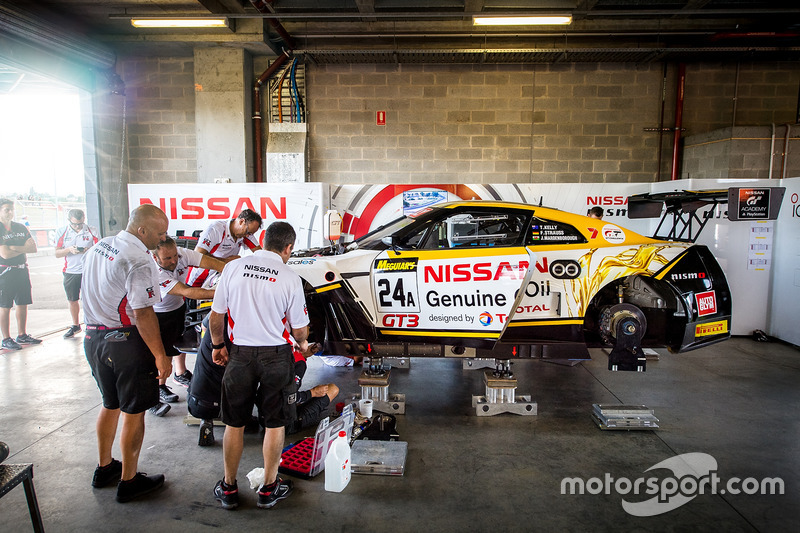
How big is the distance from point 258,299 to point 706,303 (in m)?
3.83

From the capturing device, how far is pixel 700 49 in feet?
24.3

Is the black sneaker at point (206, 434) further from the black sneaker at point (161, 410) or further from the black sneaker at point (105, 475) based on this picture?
the black sneaker at point (161, 410)

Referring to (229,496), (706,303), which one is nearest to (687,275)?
(706,303)

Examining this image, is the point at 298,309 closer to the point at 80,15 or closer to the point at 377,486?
the point at 377,486

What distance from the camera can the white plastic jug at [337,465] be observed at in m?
2.89

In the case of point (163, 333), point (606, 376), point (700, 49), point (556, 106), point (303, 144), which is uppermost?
point (700, 49)

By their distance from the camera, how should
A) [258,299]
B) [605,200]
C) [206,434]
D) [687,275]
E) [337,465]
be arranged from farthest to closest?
[605,200]
[687,275]
[206,434]
[337,465]
[258,299]

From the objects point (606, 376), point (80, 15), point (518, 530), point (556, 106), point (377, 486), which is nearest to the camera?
point (518, 530)

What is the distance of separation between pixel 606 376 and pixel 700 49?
19.2 ft

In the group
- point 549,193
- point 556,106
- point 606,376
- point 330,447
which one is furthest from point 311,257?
point 556,106

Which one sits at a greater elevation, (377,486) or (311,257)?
(311,257)

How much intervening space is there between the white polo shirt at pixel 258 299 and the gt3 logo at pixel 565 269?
7.47 feet

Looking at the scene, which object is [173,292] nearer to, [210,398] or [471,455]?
[210,398]

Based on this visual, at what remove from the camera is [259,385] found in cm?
274
